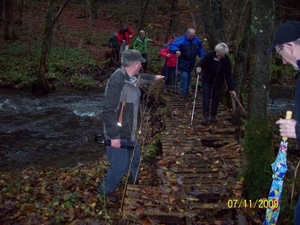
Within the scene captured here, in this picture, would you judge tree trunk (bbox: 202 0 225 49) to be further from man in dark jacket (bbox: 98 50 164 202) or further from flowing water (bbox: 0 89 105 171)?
man in dark jacket (bbox: 98 50 164 202)

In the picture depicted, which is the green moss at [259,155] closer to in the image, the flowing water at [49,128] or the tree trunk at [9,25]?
the flowing water at [49,128]

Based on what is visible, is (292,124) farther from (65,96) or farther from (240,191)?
(65,96)

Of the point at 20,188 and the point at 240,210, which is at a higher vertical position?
the point at 240,210

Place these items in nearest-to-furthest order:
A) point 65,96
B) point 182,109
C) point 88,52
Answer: point 182,109 < point 65,96 < point 88,52

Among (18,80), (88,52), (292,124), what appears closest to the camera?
(292,124)

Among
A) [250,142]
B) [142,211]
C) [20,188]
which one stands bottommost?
[20,188]

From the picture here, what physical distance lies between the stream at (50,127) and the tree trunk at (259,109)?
5196mm

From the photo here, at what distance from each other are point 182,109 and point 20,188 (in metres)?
5.87

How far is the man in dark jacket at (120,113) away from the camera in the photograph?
4699mm

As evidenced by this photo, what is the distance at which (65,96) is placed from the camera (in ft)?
50.0

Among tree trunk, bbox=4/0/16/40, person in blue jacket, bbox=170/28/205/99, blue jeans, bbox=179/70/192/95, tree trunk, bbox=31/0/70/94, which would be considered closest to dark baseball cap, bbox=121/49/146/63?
person in blue jacket, bbox=170/28/205/99

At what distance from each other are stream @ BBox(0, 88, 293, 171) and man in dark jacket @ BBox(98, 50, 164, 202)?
12.5 feet

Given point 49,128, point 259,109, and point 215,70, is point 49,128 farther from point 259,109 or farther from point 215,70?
point 259,109

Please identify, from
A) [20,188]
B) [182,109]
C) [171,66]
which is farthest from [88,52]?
[20,188]
